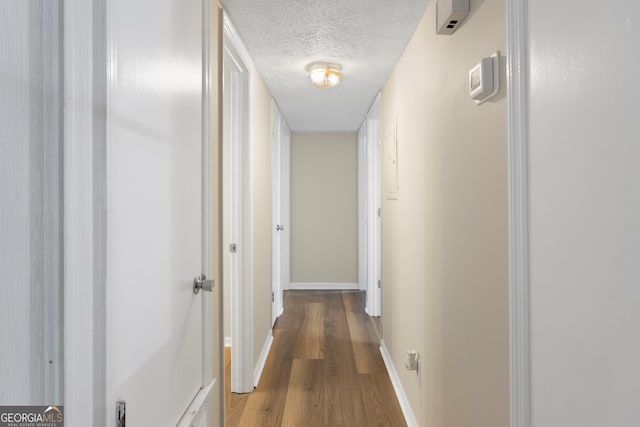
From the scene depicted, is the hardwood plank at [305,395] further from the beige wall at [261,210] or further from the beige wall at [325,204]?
the beige wall at [325,204]

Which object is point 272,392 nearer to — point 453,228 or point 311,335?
point 311,335

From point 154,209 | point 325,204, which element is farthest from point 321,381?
point 325,204

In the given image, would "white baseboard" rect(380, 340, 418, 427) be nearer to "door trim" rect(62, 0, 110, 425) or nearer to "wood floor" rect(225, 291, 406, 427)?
"wood floor" rect(225, 291, 406, 427)

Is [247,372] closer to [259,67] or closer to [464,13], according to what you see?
[259,67]

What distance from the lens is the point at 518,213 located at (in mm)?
981

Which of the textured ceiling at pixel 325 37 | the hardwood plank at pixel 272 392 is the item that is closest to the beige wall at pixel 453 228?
the textured ceiling at pixel 325 37

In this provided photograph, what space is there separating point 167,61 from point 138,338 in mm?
758

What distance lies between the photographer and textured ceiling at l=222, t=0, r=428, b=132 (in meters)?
1.88

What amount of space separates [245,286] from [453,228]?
152 cm

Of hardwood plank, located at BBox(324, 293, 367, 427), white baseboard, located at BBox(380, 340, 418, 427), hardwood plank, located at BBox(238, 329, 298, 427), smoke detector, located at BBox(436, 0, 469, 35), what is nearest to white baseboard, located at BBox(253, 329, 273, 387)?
hardwood plank, located at BBox(238, 329, 298, 427)

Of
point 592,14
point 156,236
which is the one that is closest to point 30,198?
point 156,236

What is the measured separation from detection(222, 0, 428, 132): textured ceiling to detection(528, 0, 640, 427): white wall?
1.18m

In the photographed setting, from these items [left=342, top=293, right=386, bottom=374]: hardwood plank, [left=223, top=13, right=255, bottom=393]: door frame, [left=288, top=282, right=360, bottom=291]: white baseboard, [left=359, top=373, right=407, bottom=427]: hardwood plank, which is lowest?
[left=359, top=373, right=407, bottom=427]: hardwood plank

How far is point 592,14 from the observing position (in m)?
0.72
